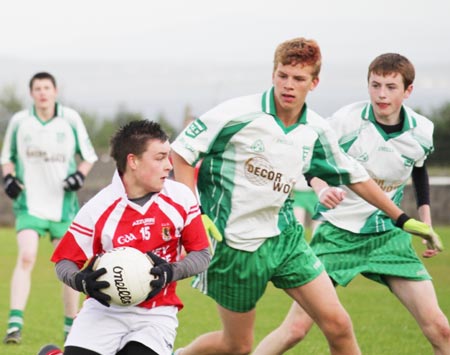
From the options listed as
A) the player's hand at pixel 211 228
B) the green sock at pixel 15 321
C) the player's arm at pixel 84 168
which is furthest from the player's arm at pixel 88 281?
the player's arm at pixel 84 168

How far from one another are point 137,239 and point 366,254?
2195 millimetres

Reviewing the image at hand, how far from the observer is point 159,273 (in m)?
5.22

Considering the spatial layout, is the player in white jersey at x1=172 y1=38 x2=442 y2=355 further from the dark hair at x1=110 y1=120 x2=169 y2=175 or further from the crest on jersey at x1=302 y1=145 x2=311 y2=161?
the dark hair at x1=110 y1=120 x2=169 y2=175

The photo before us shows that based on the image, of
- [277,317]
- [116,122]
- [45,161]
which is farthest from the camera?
[116,122]

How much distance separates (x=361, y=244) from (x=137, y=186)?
2.15 m

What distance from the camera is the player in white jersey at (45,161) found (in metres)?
10.0

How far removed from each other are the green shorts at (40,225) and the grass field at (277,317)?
0.91m

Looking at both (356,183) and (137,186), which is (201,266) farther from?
(356,183)

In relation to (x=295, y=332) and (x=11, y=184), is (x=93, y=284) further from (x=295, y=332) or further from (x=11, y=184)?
(x=11, y=184)

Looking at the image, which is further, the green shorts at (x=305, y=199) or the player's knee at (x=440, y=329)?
the green shorts at (x=305, y=199)

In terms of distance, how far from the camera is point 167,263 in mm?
5316

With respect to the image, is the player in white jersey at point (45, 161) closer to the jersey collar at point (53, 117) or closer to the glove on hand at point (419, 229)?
the jersey collar at point (53, 117)

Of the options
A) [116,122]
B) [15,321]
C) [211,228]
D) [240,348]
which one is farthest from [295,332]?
[116,122]

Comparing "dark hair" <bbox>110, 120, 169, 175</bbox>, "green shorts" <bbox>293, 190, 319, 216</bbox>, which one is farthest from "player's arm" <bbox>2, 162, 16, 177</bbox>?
"green shorts" <bbox>293, 190, 319, 216</bbox>
